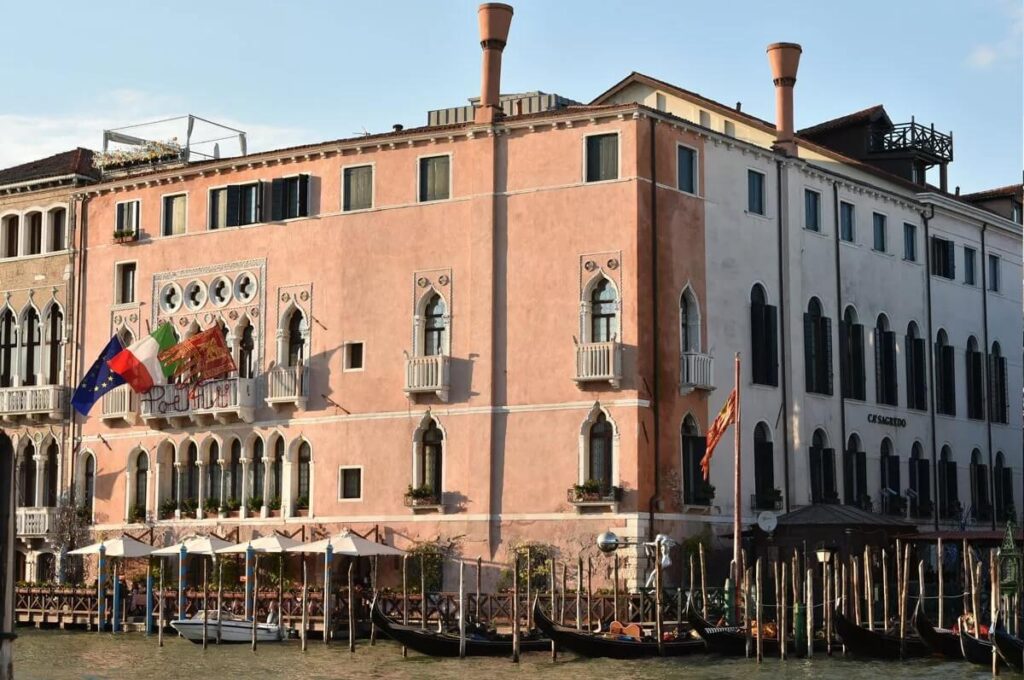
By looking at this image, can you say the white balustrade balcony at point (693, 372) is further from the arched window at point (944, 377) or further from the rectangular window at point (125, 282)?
the rectangular window at point (125, 282)

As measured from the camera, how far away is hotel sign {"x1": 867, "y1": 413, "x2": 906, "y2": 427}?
39.9 metres

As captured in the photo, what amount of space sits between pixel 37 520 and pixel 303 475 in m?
7.38

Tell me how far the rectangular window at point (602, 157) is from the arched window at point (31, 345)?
14.7 metres

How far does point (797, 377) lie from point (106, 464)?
A: 15273 millimetres

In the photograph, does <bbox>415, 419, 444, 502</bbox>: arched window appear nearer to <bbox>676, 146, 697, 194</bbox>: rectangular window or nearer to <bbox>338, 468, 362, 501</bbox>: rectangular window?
<bbox>338, 468, 362, 501</bbox>: rectangular window

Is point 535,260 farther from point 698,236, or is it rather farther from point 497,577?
point 497,577

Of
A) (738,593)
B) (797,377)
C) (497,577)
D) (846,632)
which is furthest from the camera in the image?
(797,377)

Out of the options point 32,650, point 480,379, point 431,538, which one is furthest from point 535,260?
point 32,650

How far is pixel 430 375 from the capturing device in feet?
117

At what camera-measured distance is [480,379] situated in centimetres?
3547

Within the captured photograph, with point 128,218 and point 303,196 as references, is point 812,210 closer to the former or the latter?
point 303,196

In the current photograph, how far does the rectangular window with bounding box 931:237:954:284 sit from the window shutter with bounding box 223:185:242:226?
1604 centimetres

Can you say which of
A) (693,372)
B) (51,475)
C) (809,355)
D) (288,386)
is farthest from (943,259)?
(51,475)

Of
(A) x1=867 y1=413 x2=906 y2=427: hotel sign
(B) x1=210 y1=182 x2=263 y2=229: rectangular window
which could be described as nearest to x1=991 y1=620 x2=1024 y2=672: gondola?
(A) x1=867 y1=413 x2=906 y2=427: hotel sign
